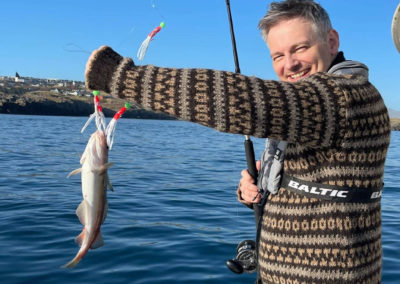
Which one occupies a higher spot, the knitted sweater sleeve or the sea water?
the knitted sweater sleeve

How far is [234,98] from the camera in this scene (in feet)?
7.10

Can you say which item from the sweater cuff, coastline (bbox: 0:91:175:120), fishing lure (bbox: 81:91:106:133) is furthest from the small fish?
coastline (bbox: 0:91:175:120)

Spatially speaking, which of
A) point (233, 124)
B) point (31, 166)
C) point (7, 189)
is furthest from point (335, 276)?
point (31, 166)

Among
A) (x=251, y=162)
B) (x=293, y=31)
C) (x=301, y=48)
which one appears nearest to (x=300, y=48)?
(x=301, y=48)

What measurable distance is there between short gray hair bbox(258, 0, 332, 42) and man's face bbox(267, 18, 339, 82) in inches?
1.0

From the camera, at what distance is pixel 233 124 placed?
2186 millimetres

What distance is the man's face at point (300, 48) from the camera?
269 centimetres

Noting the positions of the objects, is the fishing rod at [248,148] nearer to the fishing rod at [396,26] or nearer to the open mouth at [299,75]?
the open mouth at [299,75]

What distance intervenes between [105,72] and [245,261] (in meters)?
2.17

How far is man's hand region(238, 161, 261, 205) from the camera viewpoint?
3264 mm

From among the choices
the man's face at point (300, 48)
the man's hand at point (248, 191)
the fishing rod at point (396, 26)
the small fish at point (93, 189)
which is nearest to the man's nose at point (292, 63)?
the man's face at point (300, 48)

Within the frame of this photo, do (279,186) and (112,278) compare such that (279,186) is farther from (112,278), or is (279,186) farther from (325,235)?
(112,278)

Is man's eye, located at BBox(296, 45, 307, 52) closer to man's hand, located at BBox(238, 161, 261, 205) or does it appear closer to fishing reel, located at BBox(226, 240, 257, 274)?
man's hand, located at BBox(238, 161, 261, 205)

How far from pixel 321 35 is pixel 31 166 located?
1588 cm
